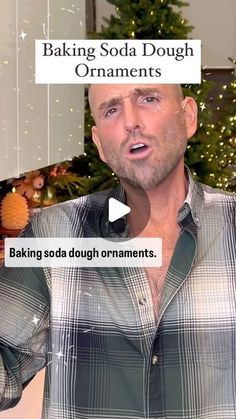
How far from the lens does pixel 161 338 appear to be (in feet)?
2.35

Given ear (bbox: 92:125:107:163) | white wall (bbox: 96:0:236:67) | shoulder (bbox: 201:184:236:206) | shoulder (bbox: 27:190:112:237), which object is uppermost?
white wall (bbox: 96:0:236:67)

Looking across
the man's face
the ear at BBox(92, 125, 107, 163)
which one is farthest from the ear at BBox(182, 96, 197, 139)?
the ear at BBox(92, 125, 107, 163)

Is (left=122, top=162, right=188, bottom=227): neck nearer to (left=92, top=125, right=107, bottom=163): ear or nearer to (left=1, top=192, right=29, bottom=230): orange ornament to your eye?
(left=92, top=125, right=107, bottom=163): ear

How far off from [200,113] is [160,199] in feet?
0.46

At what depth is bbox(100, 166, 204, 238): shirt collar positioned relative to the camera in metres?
0.75

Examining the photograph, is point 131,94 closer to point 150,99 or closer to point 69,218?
point 150,99

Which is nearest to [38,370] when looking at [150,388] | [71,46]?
[150,388]

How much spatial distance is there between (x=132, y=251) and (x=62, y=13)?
0.35 m

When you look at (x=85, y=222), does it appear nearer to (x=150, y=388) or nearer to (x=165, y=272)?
(x=165, y=272)

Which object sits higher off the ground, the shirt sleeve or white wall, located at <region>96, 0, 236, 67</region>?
white wall, located at <region>96, 0, 236, 67</region>

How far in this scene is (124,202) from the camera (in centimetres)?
76
